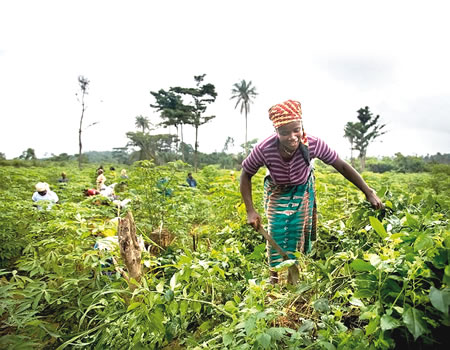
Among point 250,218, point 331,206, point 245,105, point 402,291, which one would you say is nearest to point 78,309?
point 250,218

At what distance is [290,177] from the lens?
2100 millimetres

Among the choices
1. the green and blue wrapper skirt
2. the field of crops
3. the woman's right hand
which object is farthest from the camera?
the green and blue wrapper skirt

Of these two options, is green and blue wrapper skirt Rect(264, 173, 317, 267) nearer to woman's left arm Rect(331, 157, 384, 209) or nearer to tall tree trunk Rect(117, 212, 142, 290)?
woman's left arm Rect(331, 157, 384, 209)

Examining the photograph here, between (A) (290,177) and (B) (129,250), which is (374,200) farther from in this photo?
(B) (129,250)

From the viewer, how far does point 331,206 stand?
11.9ft

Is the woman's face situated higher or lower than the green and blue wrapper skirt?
higher

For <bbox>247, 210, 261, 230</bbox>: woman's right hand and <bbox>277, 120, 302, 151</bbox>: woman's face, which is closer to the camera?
<bbox>277, 120, 302, 151</bbox>: woman's face

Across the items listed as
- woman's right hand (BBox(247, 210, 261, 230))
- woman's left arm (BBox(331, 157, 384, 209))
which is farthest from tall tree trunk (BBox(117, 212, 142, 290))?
woman's left arm (BBox(331, 157, 384, 209))

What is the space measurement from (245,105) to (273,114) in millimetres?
43401

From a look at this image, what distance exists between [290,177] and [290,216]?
30 centimetres

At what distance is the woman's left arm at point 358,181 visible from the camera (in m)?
1.88

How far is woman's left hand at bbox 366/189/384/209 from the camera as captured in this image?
1862 millimetres

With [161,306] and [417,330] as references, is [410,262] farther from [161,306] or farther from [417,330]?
[161,306]

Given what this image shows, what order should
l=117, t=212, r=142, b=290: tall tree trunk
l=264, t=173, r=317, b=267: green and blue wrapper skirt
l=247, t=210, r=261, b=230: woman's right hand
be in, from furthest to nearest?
l=264, t=173, r=317, b=267: green and blue wrapper skirt, l=247, t=210, r=261, b=230: woman's right hand, l=117, t=212, r=142, b=290: tall tree trunk
